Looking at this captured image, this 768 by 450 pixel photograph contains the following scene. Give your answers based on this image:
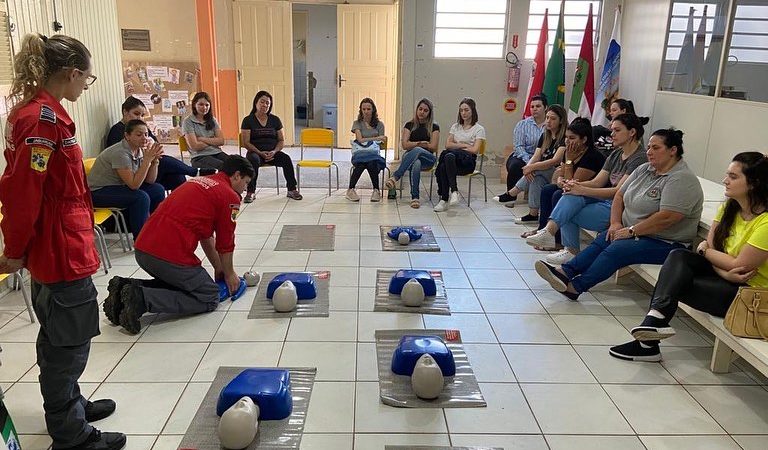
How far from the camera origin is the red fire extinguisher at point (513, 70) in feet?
23.5

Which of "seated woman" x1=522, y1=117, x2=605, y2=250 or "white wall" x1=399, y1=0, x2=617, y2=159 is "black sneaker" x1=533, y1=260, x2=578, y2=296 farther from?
"white wall" x1=399, y1=0, x2=617, y2=159

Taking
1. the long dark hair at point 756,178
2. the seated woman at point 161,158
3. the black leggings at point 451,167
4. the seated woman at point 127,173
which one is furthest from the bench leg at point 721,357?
the seated woman at point 161,158

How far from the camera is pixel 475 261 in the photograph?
439 cm

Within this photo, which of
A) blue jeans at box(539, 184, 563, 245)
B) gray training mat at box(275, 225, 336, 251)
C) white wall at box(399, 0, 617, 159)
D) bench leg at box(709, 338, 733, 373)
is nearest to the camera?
bench leg at box(709, 338, 733, 373)

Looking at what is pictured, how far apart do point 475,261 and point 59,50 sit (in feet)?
10.5

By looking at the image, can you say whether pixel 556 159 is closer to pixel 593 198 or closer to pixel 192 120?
pixel 593 198

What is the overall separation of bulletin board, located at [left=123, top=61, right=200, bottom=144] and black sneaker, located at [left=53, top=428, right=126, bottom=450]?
23.8 ft

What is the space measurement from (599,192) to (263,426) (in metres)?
2.88

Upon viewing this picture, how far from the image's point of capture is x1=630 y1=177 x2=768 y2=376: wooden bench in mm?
2471

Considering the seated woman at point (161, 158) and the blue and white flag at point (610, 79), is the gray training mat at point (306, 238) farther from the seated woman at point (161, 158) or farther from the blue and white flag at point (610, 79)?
the blue and white flag at point (610, 79)

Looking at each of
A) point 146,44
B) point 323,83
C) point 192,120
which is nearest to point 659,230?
point 192,120

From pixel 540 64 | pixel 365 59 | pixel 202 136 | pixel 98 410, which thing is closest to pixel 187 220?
pixel 98 410

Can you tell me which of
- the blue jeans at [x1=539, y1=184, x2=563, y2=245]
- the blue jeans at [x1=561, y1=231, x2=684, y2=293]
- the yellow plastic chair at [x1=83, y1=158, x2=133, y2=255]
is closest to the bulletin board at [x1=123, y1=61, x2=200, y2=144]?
the yellow plastic chair at [x1=83, y1=158, x2=133, y2=255]

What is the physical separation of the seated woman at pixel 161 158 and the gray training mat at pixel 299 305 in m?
1.85
